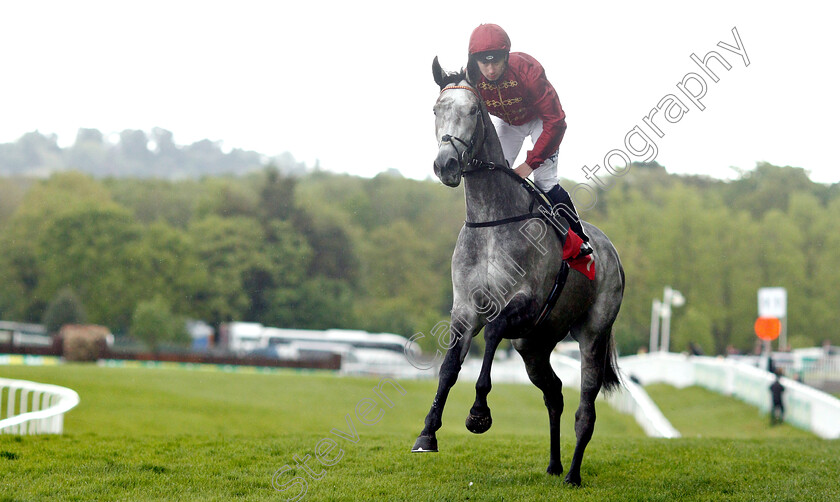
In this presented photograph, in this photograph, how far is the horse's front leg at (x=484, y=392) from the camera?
530cm

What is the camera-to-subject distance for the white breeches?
6527mm

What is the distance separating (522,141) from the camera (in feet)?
21.7

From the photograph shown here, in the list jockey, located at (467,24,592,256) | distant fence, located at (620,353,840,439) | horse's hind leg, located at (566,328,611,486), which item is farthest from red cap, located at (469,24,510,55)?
distant fence, located at (620,353,840,439)

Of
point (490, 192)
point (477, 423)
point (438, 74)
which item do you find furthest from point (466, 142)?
point (477, 423)

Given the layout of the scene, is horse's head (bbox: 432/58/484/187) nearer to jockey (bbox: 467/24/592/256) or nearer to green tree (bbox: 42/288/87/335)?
jockey (bbox: 467/24/592/256)

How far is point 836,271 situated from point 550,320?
5227 cm

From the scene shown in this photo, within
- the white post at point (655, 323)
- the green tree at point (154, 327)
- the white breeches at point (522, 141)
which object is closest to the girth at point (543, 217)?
the white breeches at point (522, 141)

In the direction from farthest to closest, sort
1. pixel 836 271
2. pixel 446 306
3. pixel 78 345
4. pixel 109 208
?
pixel 446 306, pixel 109 208, pixel 836 271, pixel 78 345

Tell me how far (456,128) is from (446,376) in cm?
166

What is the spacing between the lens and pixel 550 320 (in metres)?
6.45

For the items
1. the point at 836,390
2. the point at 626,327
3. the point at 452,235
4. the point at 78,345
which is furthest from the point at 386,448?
the point at 452,235

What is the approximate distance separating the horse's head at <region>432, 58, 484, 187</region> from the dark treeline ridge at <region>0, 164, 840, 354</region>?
44.9 meters

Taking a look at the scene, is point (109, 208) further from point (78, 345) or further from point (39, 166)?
point (39, 166)

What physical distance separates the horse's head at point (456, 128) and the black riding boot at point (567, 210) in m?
0.92
